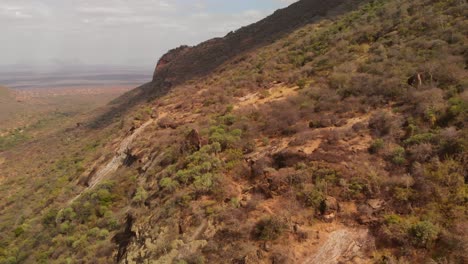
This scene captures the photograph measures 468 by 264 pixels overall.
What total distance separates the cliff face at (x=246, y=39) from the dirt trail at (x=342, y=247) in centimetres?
3874

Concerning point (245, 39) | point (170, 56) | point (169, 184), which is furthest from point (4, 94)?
point (169, 184)

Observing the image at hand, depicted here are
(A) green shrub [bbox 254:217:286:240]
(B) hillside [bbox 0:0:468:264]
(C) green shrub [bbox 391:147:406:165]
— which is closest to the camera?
(B) hillside [bbox 0:0:468:264]

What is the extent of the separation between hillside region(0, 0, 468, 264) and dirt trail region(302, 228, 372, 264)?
3cm

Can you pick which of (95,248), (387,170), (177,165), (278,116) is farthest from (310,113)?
(95,248)

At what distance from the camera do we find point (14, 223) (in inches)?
1015

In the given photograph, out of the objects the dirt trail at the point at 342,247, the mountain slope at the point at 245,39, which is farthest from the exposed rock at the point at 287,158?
the mountain slope at the point at 245,39

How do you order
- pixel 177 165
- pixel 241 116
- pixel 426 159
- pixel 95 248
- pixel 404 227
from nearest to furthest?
pixel 404 227 < pixel 426 159 < pixel 95 248 < pixel 177 165 < pixel 241 116

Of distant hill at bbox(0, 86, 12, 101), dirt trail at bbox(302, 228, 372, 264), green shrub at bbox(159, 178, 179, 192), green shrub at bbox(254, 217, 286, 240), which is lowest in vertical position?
dirt trail at bbox(302, 228, 372, 264)

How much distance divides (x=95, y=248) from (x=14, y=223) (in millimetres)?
16329

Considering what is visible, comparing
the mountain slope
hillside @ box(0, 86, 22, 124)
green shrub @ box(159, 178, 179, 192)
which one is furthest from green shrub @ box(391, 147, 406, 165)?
hillside @ box(0, 86, 22, 124)

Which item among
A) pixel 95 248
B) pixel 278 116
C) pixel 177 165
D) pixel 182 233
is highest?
pixel 278 116

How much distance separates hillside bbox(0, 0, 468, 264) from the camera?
9.58 meters

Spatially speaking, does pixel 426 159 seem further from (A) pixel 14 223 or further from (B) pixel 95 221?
(A) pixel 14 223

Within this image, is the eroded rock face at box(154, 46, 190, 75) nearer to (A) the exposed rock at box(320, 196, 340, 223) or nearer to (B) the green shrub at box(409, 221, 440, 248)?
(A) the exposed rock at box(320, 196, 340, 223)
